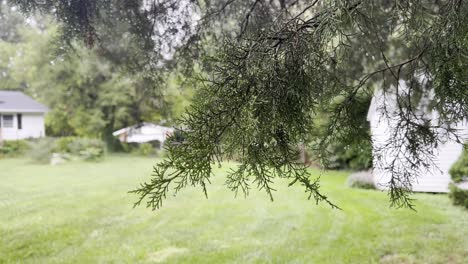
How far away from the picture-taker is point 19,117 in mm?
19922

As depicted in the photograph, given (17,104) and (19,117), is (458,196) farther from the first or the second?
(19,117)

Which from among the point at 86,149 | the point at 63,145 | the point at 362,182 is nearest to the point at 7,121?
the point at 63,145

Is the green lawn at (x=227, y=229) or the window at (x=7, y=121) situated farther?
the window at (x=7, y=121)

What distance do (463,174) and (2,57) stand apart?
23944mm

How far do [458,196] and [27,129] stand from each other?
70.5 ft

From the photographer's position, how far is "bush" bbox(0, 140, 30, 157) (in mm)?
16031

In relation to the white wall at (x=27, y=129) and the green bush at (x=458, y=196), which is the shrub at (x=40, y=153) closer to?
the white wall at (x=27, y=129)

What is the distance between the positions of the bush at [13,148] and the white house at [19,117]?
248cm

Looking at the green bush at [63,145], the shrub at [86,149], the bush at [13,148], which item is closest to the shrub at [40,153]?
the green bush at [63,145]

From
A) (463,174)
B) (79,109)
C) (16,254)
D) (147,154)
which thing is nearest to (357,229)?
(463,174)

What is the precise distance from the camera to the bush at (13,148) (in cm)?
1603

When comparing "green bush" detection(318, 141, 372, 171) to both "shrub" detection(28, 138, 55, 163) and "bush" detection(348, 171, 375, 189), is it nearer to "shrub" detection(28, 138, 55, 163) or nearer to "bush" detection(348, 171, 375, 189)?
"bush" detection(348, 171, 375, 189)

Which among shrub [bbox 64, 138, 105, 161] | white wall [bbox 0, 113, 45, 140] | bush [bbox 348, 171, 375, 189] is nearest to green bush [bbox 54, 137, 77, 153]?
shrub [bbox 64, 138, 105, 161]

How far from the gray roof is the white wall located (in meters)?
0.56
